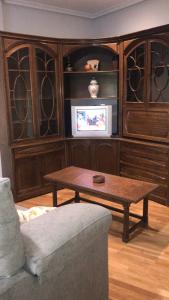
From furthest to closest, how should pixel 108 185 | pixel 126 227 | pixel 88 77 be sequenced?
pixel 88 77, pixel 108 185, pixel 126 227

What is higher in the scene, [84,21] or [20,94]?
[84,21]

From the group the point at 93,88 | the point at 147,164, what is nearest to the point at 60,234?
the point at 147,164

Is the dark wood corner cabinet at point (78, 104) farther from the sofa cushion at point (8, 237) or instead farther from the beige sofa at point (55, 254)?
the sofa cushion at point (8, 237)

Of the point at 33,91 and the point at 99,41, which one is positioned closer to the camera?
the point at 33,91

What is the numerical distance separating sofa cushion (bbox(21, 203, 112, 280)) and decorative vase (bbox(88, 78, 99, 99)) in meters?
2.64

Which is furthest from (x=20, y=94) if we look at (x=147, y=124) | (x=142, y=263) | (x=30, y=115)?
(x=142, y=263)

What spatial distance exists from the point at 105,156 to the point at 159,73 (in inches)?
52.7

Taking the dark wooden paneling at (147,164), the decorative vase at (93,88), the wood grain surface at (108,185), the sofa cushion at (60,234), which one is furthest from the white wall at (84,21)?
the sofa cushion at (60,234)

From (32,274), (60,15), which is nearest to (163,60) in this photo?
(60,15)

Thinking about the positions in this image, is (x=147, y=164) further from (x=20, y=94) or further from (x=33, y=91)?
(x=20, y=94)

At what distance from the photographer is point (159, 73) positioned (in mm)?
3281

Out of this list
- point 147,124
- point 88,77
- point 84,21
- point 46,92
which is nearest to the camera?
point 147,124

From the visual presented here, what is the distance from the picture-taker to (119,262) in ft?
7.59

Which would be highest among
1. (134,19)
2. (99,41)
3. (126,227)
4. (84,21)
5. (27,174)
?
(84,21)
